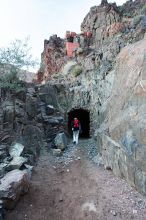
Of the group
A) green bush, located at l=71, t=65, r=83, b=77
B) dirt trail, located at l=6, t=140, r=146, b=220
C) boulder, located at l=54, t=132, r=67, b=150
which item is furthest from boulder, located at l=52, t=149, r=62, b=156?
green bush, located at l=71, t=65, r=83, b=77

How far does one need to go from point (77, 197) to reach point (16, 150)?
3.59 metres

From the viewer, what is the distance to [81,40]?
69.8 feet

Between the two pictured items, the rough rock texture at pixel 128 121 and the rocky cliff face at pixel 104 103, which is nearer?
the rough rock texture at pixel 128 121

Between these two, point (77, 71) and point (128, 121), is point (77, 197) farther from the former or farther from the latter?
point (77, 71)

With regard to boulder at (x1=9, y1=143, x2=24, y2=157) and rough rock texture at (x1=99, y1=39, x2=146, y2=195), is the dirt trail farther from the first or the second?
boulder at (x1=9, y1=143, x2=24, y2=157)

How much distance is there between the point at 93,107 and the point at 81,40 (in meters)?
8.79

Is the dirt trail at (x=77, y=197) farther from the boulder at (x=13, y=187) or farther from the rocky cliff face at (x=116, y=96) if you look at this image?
the rocky cliff face at (x=116, y=96)

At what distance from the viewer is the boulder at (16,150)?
10797mm

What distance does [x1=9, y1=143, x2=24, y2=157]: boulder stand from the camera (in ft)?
35.4

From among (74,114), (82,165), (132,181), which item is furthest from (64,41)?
(132,181)

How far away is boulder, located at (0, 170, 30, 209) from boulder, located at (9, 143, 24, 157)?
1.50 metres

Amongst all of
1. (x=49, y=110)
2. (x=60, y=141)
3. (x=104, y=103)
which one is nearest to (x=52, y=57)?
(x=49, y=110)

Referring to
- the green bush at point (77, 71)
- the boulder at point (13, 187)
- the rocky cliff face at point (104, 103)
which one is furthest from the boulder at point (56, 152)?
the green bush at point (77, 71)

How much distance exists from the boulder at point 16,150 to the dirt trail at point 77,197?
3.37ft
